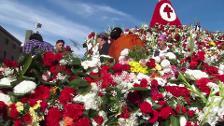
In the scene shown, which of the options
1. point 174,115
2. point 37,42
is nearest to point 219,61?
point 174,115

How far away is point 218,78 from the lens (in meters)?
6.42

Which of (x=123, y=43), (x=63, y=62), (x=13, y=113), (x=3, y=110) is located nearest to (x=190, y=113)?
(x=63, y=62)

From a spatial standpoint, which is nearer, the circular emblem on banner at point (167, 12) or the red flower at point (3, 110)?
the red flower at point (3, 110)

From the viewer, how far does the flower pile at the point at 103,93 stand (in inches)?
221

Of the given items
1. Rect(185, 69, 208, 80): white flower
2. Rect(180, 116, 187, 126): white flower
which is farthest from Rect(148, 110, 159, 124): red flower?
Rect(185, 69, 208, 80): white flower

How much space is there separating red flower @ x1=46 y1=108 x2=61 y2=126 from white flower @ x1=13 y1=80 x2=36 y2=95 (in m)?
0.41

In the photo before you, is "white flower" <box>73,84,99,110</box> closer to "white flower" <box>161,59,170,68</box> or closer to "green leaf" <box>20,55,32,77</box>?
"green leaf" <box>20,55,32,77</box>

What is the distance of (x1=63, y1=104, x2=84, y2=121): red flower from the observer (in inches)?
220

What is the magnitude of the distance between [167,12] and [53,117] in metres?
19.7

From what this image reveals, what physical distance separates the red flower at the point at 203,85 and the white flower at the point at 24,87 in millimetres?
1983

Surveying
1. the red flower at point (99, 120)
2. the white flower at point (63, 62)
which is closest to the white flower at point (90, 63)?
the white flower at point (63, 62)

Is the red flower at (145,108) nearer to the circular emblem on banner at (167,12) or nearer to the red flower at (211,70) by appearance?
the red flower at (211,70)

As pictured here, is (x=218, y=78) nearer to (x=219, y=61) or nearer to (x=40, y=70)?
(x=219, y=61)

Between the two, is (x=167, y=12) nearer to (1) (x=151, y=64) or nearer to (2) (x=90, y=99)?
(1) (x=151, y=64)
